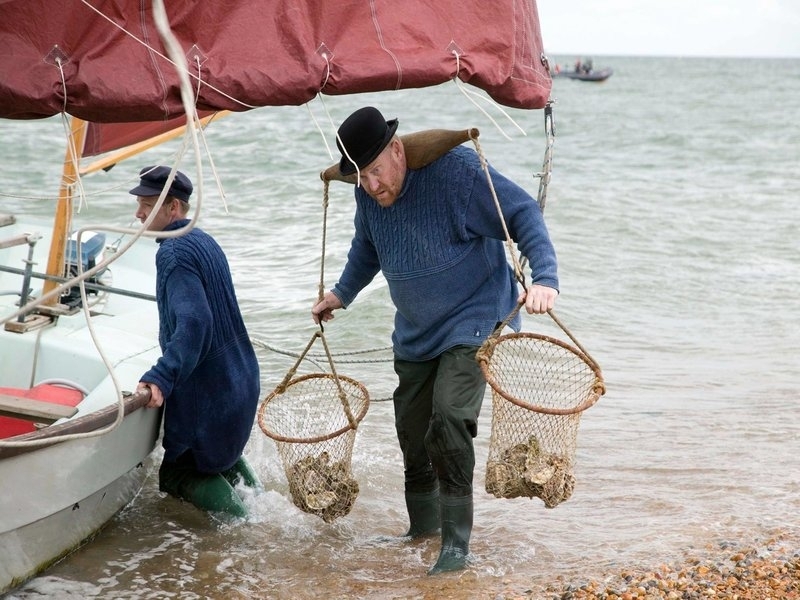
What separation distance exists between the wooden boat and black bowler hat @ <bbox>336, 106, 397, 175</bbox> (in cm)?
19

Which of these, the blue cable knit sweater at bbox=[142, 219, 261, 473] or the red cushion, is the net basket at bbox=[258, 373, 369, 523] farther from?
the red cushion

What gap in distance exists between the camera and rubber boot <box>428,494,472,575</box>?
4.61 m

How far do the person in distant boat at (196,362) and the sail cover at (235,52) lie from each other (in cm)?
54

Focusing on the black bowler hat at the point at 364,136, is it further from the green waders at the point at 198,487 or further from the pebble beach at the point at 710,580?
the pebble beach at the point at 710,580

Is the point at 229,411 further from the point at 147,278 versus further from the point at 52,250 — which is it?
the point at 147,278

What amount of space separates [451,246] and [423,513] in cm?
137

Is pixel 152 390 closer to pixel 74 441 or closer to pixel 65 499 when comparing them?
pixel 74 441

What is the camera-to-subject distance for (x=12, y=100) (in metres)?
4.07

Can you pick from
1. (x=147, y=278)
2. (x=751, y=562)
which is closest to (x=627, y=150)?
(x=147, y=278)

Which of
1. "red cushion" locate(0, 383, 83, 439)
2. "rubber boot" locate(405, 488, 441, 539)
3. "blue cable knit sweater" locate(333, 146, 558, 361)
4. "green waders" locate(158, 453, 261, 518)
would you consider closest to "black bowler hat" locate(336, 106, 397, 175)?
"blue cable knit sweater" locate(333, 146, 558, 361)

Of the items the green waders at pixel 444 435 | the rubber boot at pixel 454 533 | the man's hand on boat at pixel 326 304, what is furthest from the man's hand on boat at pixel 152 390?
the rubber boot at pixel 454 533

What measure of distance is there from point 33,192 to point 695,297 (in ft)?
34.5

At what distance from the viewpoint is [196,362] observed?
4.69 m

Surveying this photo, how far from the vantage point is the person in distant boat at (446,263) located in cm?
436
